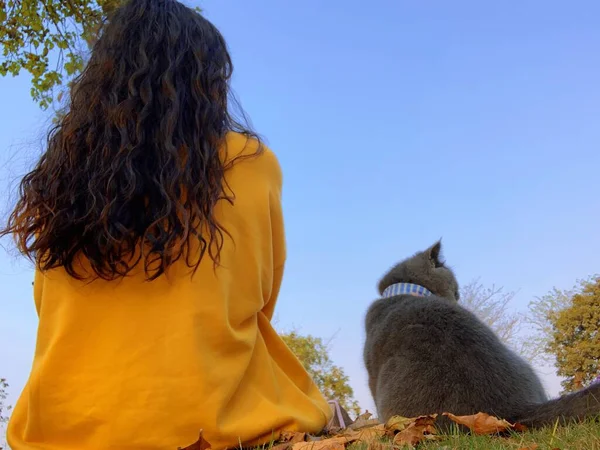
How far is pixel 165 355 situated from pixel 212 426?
258mm

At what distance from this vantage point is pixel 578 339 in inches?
244

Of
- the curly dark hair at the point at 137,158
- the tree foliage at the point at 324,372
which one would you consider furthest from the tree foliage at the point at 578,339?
the curly dark hair at the point at 137,158

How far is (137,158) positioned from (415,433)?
1.30m

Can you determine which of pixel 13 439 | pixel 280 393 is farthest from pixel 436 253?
pixel 13 439

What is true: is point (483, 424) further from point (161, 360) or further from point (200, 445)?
point (161, 360)

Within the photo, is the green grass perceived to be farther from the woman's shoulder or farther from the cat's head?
the cat's head

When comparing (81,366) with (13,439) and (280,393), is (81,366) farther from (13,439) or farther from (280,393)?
(280,393)

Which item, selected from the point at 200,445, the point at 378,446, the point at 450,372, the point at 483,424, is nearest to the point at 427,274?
the point at 450,372

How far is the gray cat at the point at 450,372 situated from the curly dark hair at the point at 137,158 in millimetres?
1531

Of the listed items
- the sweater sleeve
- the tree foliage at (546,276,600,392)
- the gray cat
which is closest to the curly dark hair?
the sweater sleeve

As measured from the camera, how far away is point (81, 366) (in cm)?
179

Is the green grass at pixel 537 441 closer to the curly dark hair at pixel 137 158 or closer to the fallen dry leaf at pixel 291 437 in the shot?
the fallen dry leaf at pixel 291 437

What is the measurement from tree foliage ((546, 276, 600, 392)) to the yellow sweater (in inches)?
203

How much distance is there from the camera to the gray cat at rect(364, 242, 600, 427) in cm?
266
